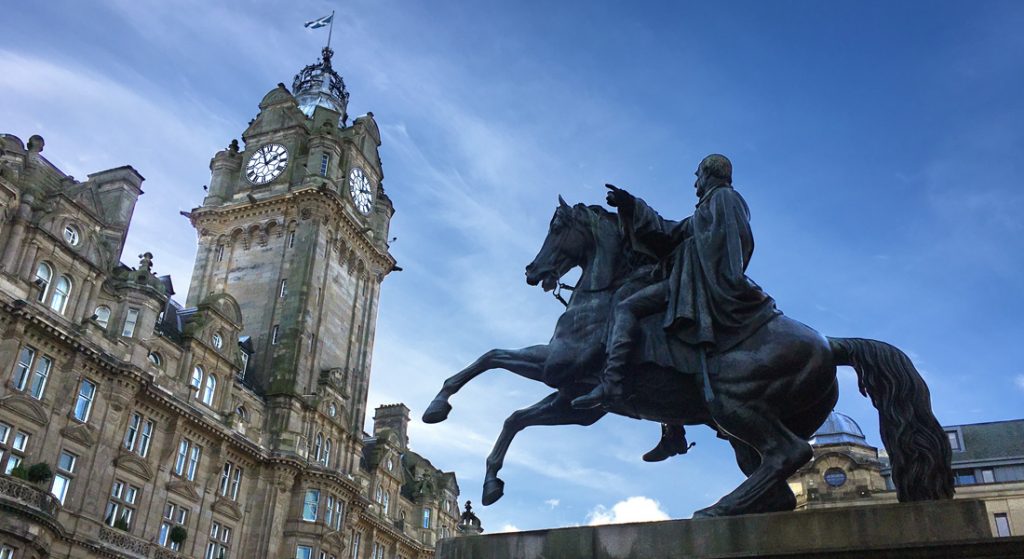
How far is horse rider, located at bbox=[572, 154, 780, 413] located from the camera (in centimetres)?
895

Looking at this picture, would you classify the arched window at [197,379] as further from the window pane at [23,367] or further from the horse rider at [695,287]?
the horse rider at [695,287]

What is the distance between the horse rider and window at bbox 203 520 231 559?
44691 mm

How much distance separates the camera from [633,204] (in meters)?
9.89

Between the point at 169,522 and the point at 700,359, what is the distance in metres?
43.4

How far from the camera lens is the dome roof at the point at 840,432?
58.0m

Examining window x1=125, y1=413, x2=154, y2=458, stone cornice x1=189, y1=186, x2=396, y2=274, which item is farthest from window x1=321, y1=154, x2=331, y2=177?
window x1=125, y1=413, x2=154, y2=458

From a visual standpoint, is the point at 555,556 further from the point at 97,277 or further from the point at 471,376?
the point at 97,277

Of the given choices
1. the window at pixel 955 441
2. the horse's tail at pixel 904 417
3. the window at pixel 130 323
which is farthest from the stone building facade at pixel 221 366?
the window at pixel 955 441

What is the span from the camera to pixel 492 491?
948 cm

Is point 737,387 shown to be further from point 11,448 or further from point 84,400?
point 84,400

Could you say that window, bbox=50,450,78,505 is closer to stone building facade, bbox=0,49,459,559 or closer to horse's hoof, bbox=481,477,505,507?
stone building facade, bbox=0,49,459,559

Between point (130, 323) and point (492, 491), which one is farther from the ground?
point (130, 323)

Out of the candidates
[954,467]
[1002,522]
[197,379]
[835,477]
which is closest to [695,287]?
[197,379]

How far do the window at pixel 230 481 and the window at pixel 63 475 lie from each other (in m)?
11.5
